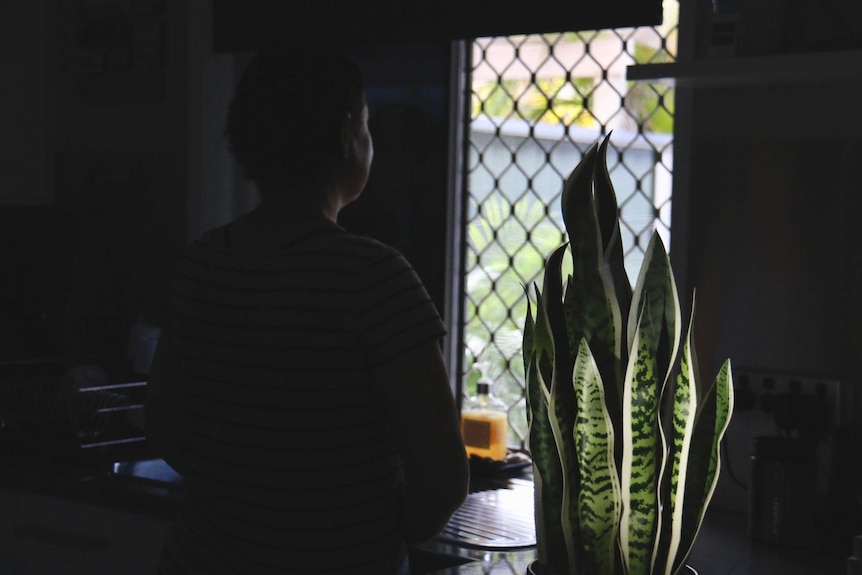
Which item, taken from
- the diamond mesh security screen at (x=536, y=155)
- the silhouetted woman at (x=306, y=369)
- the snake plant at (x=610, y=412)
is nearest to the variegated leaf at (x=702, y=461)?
the snake plant at (x=610, y=412)

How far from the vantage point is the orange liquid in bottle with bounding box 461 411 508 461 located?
2279 mm

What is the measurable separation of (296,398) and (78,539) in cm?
102

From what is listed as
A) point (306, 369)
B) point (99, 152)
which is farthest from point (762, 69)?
point (99, 152)

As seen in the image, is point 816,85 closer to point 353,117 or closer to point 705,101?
point 705,101

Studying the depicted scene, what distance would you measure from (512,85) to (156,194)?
3.53 feet

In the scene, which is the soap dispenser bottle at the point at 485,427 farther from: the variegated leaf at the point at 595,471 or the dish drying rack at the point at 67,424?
the variegated leaf at the point at 595,471

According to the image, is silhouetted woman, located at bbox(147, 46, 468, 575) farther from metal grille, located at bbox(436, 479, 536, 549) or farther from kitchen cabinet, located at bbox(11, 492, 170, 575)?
kitchen cabinet, located at bbox(11, 492, 170, 575)

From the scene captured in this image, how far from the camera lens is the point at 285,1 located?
8.50 ft

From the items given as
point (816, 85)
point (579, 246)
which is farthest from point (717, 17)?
point (579, 246)

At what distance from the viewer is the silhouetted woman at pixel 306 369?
1.22m

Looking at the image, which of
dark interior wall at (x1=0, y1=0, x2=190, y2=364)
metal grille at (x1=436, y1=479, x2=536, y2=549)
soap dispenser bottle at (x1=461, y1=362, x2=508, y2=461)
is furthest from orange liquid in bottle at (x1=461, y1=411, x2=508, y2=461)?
dark interior wall at (x1=0, y1=0, x2=190, y2=364)

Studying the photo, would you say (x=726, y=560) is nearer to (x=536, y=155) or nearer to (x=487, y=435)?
(x=487, y=435)

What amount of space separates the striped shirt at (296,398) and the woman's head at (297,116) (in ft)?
0.32

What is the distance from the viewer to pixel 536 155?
7.80 feet
